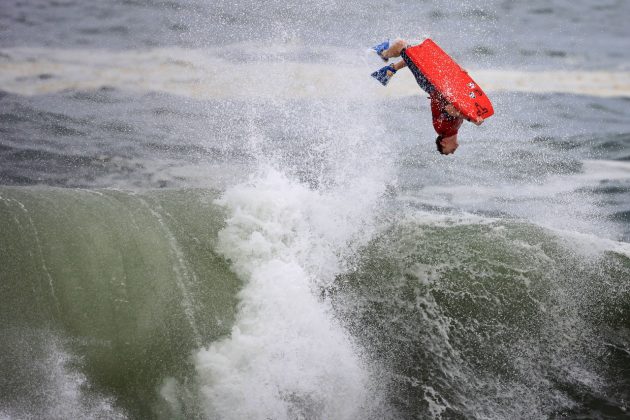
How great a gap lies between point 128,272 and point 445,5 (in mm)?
10696

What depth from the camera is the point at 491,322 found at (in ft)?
14.4

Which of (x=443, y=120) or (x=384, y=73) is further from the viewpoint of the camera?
(x=384, y=73)

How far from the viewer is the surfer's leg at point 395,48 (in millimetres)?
5031

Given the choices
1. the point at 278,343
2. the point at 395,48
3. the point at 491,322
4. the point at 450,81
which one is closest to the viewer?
the point at 278,343

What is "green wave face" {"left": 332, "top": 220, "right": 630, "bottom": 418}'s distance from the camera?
13.4 ft

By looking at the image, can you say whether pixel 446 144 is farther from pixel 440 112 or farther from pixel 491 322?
pixel 491 322

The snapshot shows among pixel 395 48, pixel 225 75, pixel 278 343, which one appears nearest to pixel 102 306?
pixel 278 343

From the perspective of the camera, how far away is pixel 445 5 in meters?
13.0

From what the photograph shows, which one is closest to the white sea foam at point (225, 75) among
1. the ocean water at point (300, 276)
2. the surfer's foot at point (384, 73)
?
the ocean water at point (300, 276)

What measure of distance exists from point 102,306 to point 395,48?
2.92 metres

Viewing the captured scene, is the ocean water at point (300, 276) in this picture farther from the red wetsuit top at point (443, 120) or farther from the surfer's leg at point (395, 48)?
the surfer's leg at point (395, 48)

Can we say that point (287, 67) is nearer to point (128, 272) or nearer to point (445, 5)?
point (445, 5)

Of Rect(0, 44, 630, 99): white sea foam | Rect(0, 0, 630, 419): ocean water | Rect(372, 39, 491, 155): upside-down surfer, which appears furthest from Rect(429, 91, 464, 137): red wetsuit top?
Rect(0, 44, 630, 99): white sea foam

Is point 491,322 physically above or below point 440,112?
below
